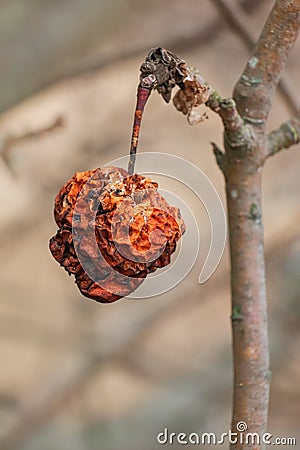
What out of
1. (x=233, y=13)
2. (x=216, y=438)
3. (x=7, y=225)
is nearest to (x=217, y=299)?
(x=216, y=438)

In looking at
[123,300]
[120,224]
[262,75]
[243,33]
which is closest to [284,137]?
[262,75]

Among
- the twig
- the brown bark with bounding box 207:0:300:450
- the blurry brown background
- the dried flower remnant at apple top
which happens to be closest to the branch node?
the brown bark with bounding box 207:0:300:450

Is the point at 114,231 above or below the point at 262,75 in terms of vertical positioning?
below

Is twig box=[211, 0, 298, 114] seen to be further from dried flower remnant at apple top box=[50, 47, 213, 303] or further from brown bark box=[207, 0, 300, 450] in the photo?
dried flower remnant at apple top box=[50, 47, 213, 303]

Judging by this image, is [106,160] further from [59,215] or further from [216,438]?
[59,215]

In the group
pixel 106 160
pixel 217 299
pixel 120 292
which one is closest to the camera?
pixel 120 292

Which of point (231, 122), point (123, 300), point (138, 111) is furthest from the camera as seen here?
point (123, 300)

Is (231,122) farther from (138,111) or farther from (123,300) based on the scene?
(123,300)
